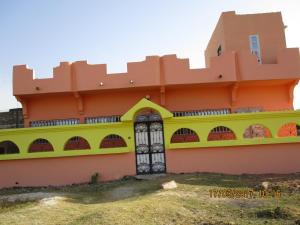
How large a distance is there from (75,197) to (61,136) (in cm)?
360

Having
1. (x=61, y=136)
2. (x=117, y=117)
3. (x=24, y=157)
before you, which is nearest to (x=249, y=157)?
(x=117, y=117)

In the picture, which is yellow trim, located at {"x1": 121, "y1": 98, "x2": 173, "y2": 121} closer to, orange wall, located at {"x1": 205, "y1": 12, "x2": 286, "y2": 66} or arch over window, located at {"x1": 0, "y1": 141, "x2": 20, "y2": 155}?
orange wall, located at {"x1": 205, "y1": 12, "x2": 286, "y2": 66}

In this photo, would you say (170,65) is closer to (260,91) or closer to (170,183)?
(260,91)

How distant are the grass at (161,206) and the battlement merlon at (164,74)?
4.93 metres

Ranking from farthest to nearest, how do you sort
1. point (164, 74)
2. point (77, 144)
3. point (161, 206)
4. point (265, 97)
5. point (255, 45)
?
point (255, 45)
point (265, 97)
point (77, 144)
point (164, 74)
point (161, 206)

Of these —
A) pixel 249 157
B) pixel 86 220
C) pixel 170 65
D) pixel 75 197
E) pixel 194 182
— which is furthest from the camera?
pixel 170 65

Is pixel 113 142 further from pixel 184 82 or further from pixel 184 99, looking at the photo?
pixel 184 82

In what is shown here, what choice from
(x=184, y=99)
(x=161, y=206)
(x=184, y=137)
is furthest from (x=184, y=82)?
(x=161, y=206)

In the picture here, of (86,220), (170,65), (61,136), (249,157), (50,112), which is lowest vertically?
(86,220)

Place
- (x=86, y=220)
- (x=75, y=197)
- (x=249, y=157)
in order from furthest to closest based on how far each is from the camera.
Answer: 1. (x=249, y=157)
2. (x=75, y=197)
3. (x=86, y=220)

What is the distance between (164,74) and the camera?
47.2 ft

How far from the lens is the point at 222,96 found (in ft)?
49.7

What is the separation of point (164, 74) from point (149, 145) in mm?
3382

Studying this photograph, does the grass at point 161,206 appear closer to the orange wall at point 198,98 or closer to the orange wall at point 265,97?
the orange wall at point 198,98
